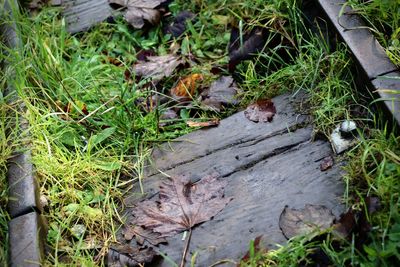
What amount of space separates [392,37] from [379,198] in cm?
90

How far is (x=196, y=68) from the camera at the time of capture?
10.3 ft

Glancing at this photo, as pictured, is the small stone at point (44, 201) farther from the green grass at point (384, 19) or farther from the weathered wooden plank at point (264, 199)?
the green grass at point (384, 19)

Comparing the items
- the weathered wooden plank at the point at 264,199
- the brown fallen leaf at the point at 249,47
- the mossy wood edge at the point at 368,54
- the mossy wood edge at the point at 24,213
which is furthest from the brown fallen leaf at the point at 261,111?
the mossy wood edge at the point at 24,213

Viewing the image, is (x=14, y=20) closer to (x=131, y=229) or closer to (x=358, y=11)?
(x=131, y=229)

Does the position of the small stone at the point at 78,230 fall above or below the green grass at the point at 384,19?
below

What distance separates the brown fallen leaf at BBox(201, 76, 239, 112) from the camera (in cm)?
286

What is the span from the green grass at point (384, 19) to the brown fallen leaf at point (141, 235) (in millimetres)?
1429

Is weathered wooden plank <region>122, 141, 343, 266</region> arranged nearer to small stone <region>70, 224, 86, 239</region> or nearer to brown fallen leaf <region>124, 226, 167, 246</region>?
brown fallen leaf <region>124, 226, 167, 246</region>

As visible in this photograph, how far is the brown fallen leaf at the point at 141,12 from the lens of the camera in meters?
3.43

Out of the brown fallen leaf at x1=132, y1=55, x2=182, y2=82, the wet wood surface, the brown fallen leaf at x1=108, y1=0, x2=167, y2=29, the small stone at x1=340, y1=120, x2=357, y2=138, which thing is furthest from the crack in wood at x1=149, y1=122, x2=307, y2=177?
the brown fallen leaf at x1=108, y1=0, x2=167, y2=29

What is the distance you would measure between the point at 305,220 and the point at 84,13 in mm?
2341

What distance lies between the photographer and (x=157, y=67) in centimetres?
315

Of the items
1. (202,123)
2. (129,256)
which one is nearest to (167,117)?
(202,123)

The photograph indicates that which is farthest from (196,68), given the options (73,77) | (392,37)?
(392,37)
